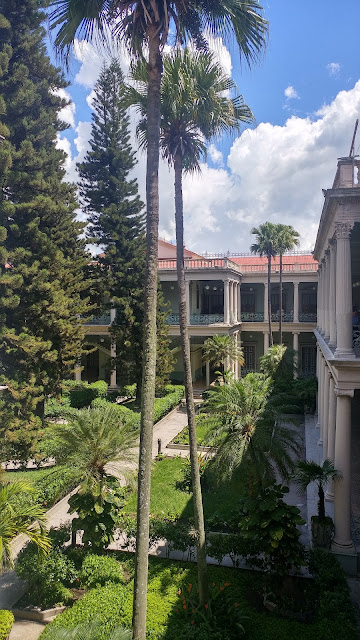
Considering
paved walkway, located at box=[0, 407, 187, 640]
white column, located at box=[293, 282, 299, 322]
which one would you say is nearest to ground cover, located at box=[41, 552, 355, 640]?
paved walkway, located at box=[0, 407, 187, 640]

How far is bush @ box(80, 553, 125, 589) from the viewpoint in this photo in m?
8.41

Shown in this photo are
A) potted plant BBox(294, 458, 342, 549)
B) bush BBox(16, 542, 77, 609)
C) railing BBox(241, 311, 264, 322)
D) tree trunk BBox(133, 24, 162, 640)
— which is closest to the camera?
tree trunk BBox(133, 24, 162, 640)

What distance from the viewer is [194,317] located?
95.6ft

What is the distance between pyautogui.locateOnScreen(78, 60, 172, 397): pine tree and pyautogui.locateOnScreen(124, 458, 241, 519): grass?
1048cm

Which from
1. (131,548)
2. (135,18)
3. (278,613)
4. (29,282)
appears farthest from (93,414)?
(29,282)

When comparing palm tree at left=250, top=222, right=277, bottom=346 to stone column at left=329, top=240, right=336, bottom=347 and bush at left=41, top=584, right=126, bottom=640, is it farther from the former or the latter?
bush at left=41, top=584, right=126, bottom=640

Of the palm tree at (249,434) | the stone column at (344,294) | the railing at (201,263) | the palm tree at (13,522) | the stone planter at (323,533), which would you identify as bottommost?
the stone planter at (323,533)

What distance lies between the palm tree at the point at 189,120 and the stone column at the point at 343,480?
11.7ft

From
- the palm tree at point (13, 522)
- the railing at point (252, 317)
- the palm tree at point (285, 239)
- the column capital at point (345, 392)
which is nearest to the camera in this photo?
the palm tree at point (13, 522)

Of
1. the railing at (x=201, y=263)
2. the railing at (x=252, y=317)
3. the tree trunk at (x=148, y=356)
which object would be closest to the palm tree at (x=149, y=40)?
the tree trunk at (x=148, y=356)

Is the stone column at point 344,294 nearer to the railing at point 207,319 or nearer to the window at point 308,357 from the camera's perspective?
the railing at point 207,319

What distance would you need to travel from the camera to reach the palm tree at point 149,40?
6.05 meters

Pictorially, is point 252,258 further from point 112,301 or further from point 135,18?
point 135,18

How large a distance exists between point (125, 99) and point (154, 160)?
12.5 ft
